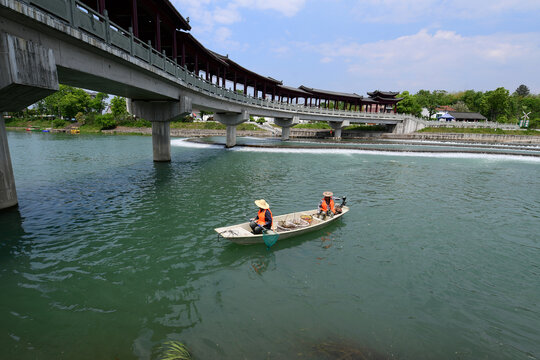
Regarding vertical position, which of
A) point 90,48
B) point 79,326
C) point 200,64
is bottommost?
point 79,326

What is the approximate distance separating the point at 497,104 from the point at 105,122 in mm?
126497

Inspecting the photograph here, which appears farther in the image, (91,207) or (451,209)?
(451,209)

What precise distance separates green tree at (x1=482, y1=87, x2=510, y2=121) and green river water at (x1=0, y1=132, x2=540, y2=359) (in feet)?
305

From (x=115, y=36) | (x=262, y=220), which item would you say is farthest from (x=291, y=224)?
(x=115, y=36)

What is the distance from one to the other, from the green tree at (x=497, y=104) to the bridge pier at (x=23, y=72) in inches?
4433

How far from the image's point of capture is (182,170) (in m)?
26.2

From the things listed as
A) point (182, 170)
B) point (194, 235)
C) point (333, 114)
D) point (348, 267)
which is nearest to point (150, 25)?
point (182, 170)

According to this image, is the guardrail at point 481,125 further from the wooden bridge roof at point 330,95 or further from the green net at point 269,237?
the green net at point 269,237

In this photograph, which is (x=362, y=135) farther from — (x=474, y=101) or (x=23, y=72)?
(x=23, y=72)

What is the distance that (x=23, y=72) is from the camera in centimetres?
913

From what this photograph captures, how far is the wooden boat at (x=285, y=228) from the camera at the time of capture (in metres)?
10.0

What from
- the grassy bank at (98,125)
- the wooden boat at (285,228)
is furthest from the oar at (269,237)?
the grassy bank at (98,125)

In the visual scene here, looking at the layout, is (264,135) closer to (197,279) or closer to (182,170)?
(182,170)

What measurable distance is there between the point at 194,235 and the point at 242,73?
42.1 metres
